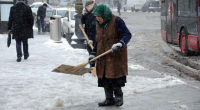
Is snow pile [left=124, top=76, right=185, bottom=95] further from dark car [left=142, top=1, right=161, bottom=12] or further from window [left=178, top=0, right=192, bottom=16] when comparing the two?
dark car [left=142, top=1, right=161, bottom=12]

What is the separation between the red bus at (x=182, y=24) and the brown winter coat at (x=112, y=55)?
6.83m

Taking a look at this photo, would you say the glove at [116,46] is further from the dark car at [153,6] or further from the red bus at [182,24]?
the dark car at [153,6]

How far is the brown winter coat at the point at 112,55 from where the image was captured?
18.9 feet

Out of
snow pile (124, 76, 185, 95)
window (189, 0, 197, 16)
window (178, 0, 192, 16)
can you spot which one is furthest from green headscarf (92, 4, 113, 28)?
window (178, 0, 192, 16)

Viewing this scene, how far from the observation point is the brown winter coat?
18.9 ft

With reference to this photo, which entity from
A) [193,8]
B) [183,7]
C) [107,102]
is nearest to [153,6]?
[183,7]

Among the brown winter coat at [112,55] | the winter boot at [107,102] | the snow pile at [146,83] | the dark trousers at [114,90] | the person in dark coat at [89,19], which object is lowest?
the snow pile at [146,83]

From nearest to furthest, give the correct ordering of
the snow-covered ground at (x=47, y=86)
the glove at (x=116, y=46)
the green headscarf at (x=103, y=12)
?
the glove at (x=116, y=46) < the green headscarf at (x=103, y=12) < the snow-covered ground at (x=47, y=86)

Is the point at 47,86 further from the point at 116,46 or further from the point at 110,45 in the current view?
the point at 116,46

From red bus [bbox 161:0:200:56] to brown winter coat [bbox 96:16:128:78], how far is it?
22.4ft

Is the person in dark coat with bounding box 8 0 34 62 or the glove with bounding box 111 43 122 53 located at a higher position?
the person in dark coat with bounding box 8 0 34 62

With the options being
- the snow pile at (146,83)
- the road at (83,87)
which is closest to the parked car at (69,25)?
the road at (83,87)

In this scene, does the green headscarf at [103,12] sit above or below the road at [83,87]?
above

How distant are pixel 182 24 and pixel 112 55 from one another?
863 centimetres
